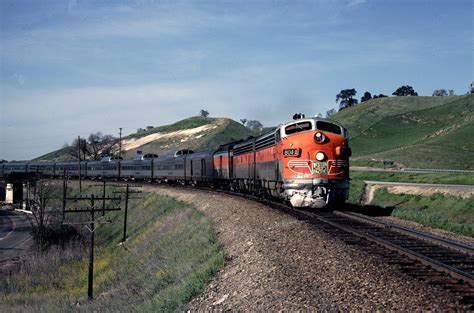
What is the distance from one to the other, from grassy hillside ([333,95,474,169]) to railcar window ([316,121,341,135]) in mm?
50964

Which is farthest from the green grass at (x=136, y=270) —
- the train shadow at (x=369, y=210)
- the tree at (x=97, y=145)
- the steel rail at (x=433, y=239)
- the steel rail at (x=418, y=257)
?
the tree at (x=97, y=145)

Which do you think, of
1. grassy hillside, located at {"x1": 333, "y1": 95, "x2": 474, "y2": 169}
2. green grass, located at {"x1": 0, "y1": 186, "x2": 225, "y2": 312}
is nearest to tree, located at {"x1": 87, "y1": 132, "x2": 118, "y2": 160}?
grassy hillside, located at {"x1": 333, "y1": 95, "x2": 474, "y2": 169}

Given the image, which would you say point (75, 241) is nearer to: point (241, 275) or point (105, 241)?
point (105, 241)

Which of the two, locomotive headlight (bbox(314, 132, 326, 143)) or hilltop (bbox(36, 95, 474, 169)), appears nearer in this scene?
locomotive headlight (bbox(314, 132, 326, 143))

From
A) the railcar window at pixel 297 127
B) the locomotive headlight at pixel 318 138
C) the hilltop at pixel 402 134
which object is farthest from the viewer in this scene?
the hilltop at pixel 402 134

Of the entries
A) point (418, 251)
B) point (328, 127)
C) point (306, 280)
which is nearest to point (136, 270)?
point (328, 127)

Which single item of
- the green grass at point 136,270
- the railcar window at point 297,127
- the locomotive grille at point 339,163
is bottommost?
the green grass at point 136,270

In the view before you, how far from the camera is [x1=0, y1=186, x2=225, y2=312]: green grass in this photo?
1464cm

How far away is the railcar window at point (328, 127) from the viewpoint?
68.3 ft

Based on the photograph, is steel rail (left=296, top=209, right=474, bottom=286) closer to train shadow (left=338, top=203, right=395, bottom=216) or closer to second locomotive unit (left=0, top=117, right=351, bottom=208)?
second locomotive unit (left=0, top=117, right=351, bottom=208)

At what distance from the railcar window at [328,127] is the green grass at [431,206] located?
4235mm

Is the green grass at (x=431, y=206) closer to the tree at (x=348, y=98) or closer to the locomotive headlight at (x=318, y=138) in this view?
the locomotive headlight at (x=318, y=138)

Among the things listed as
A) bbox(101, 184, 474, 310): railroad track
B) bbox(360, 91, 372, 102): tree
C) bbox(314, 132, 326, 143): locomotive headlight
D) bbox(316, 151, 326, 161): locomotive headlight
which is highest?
bbox(360, 91, 372, 102): tree

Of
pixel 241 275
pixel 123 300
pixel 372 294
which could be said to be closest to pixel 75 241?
pixel 123 300
